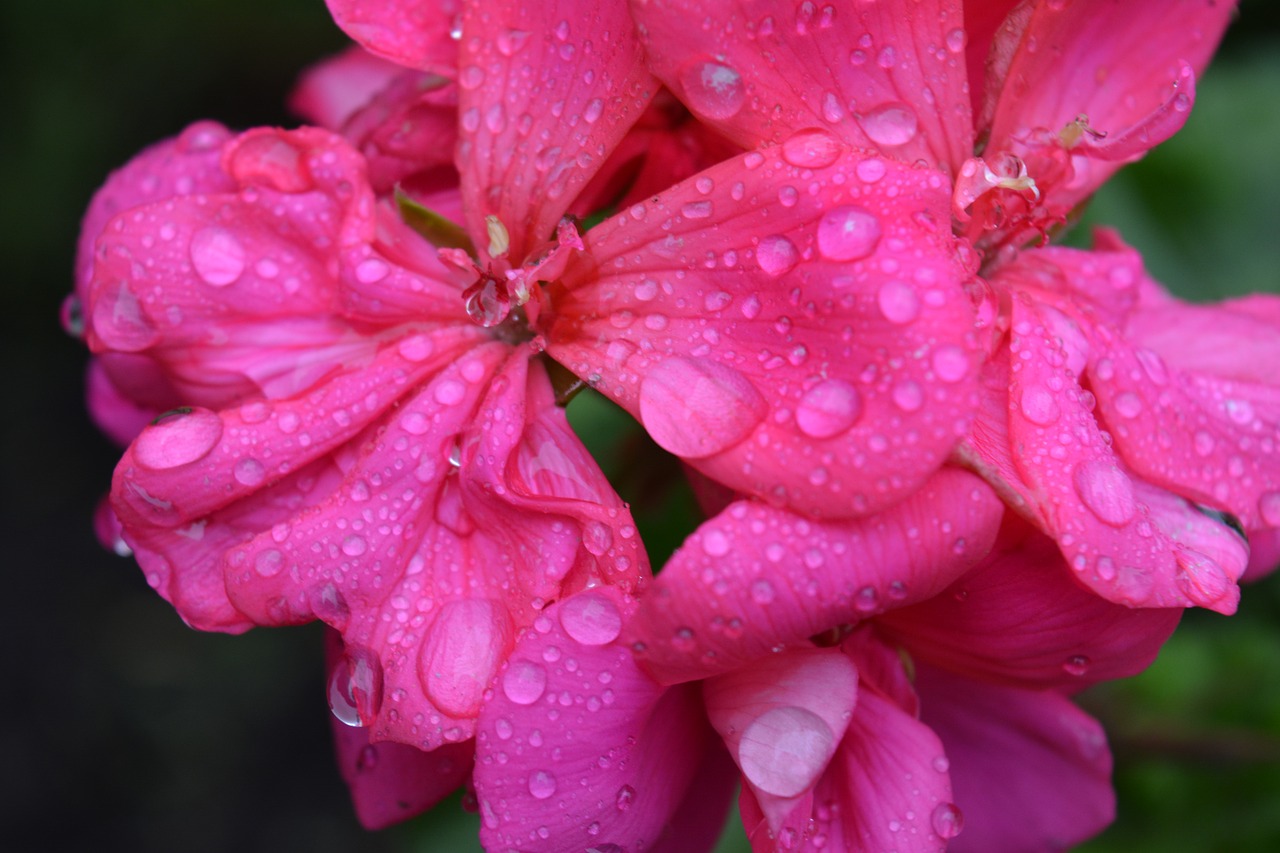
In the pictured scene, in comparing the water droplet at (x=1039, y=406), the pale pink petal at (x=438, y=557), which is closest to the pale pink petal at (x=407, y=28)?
the pale pink petal at (x=438, y=557)

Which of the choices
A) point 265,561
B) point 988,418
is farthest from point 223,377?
point 988,418

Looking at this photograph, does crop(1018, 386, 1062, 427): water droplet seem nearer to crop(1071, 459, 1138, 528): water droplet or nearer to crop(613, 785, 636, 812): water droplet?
crop(1071, 459, 1138, 528): water droplet

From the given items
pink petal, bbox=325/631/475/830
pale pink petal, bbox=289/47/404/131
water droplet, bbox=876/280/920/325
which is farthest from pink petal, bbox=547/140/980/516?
pale pink petal, bbox=289/47/404/131

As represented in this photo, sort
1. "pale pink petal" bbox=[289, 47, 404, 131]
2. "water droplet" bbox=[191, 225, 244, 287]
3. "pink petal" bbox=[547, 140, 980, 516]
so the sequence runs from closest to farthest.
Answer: "pink petal" bbox=[547, 140, 980, 516], "water droplet" bbox=[191, 225, 244, 287], "pale pink petal" bbox=[289, 47, 404, 131]

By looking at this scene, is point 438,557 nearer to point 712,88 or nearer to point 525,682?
point 525,682

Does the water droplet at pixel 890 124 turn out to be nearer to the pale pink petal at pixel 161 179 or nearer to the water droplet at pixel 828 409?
the water droplet at pixel 828 409
